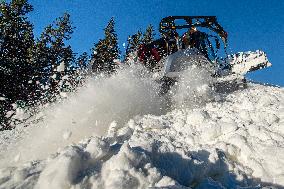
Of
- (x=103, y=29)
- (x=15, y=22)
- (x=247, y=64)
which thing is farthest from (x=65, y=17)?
(x=247, y=64)

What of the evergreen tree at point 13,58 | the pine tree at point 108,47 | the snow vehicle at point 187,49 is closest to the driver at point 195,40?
the snow vehicle at point 187,49

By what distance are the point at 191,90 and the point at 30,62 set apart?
15.1 m

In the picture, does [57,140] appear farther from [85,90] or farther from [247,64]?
[247,64]

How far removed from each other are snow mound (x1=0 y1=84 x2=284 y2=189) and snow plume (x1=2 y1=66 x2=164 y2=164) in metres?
0.50

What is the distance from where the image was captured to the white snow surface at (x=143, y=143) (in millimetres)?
3701

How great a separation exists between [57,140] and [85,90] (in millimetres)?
2082

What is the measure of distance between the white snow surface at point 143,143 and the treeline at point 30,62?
2.62 meters

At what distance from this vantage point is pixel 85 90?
29.1 ft

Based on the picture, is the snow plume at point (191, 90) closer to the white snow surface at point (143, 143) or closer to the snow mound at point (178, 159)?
the white snow surface at point (143, 143)

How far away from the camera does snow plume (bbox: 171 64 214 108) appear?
10086 millimetres

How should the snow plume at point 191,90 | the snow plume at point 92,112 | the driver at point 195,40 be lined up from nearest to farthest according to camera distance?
the snow plume at point 92,112, the snow plume at point 191,90, the driver at point 195,40

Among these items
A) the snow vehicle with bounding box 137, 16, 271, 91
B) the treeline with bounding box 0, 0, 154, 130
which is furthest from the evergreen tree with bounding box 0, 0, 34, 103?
the snow vehicle with bounding box 137, 16, 271, 91

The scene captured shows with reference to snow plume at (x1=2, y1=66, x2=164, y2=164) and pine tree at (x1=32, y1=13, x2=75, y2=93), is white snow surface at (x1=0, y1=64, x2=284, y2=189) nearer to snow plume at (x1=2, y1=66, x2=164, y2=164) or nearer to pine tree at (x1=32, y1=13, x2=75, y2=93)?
snow plume at (x1=2, y1=66, x2=164, y2=164)

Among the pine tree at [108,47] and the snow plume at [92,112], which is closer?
the snow plume at [92,112]
